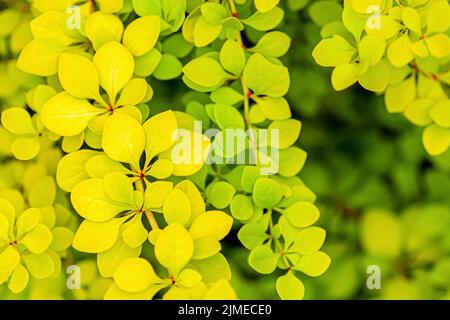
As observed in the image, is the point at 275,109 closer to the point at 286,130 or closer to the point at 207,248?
the point at 286,130

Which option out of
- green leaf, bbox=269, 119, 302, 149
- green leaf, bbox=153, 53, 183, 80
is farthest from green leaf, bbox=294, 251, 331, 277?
green leaf, bbox=153, 53, 183, 80

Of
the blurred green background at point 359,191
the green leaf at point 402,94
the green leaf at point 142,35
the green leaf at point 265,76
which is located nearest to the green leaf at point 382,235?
the blurred green background at point 359,191

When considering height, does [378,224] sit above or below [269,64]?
below

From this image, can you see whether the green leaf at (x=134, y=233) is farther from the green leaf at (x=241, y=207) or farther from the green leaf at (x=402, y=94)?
the green leaf at (x=402, y=94)

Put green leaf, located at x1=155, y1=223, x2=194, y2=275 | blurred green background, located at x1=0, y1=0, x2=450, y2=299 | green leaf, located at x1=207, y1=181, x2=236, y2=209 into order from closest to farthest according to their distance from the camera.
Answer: green leaf, located at x1=155, y1=223, x2=194, y2=275 < green leaf, located at x1=207, y1=181, x2=236, y2=209 < blurred green background, located at x1=0, y1=0, x2=450, y2=299

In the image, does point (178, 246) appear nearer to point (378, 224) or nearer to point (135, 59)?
point (135, 59)

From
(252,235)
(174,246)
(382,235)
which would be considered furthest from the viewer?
(382,235)

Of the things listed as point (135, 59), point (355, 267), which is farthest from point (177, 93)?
point (355, 267)

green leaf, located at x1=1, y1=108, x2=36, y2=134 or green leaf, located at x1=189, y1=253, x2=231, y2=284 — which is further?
green leaf, located at x1=1, y1=108, x2=36, y2=134

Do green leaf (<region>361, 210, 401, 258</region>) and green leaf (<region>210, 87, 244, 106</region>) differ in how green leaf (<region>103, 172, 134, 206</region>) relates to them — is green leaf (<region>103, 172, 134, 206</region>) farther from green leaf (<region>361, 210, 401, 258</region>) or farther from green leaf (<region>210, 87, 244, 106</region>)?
green leaf (<region>361, 210, 401, 258</region>)

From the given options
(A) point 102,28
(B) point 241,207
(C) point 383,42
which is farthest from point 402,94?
(A) point 102,28

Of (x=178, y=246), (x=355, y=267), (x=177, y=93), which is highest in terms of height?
(x=177, y=93)
